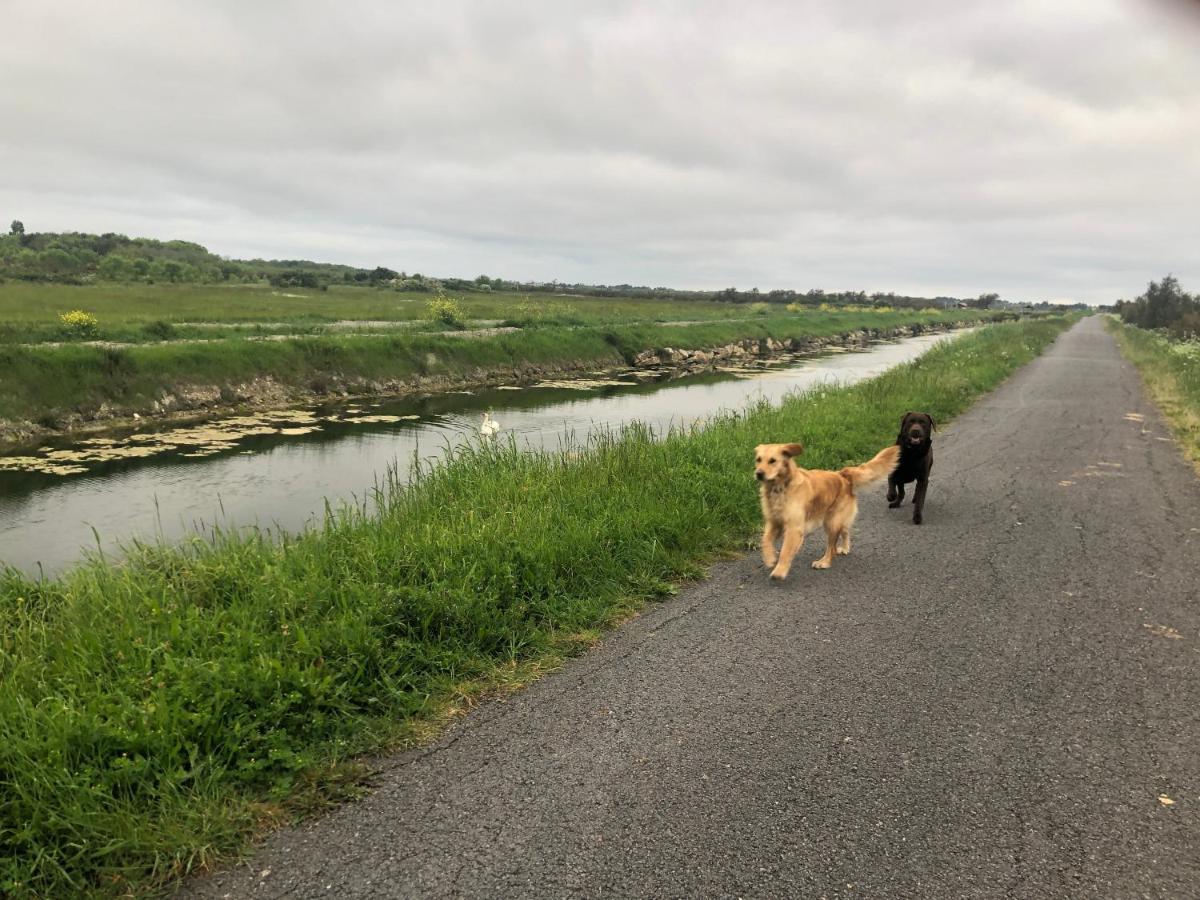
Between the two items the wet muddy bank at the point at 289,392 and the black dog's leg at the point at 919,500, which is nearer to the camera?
the black dog's leg at the point at 919,500

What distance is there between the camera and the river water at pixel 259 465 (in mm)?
9227

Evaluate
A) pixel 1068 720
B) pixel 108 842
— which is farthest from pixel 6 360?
pixel 1068 720

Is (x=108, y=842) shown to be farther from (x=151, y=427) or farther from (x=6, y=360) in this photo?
(x=6, y=360)

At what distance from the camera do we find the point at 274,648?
365 centimetres

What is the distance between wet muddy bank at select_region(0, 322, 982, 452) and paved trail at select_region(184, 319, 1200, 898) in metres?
16.0

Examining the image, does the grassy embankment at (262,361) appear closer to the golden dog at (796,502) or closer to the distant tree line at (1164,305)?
the golden dog at (796,502)

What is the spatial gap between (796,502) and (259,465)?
1119cm

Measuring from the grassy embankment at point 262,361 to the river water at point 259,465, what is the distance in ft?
7.07

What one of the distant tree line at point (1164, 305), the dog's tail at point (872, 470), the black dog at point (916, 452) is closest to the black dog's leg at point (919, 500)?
the black dog at point (916, 452)

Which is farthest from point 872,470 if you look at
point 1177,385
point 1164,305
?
point 1164,305

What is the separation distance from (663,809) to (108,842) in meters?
2.23

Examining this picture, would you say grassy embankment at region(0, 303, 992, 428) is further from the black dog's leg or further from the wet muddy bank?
the black dog's leg

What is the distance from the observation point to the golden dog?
5582 millimetres

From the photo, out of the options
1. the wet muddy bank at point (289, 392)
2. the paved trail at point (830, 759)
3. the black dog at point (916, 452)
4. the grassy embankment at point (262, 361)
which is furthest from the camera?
the grassy embankment at point (262, 361)
